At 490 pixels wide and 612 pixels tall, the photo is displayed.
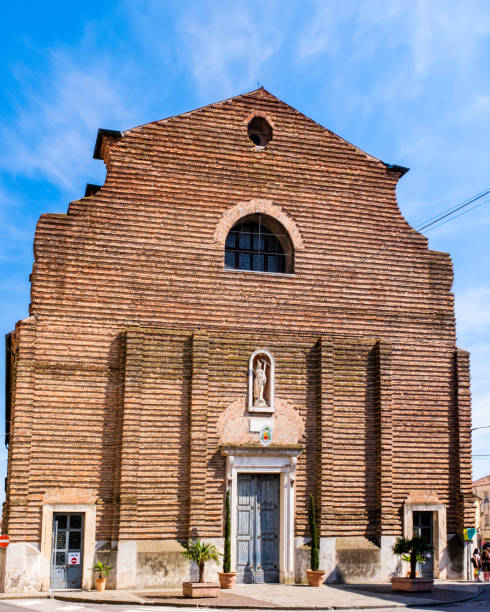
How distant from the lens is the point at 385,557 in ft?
69.5

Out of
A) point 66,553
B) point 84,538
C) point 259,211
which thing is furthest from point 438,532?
point 259,211

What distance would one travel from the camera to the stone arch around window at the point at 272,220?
863 inches

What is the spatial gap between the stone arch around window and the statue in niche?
2614mm

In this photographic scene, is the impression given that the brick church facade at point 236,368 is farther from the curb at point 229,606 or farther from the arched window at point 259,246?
the curb at point 229,606

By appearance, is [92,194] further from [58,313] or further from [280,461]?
[280,461]

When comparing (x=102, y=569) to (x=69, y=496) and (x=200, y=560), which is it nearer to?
(x=69, y=496)

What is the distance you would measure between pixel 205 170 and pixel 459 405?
31.7 feet

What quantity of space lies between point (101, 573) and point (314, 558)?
526 cm

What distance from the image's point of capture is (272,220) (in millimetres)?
22422

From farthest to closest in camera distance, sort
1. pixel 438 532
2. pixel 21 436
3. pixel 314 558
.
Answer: pixel 438 532
pixel 314 558
pixel 21 436

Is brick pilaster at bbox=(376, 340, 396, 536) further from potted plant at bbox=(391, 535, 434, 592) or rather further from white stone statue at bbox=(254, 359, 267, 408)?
white stone statue at bbox=(254, 359, 267, 408)

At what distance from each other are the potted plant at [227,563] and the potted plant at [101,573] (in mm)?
2675

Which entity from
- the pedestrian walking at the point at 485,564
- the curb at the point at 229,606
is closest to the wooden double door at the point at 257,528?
the curb at the point at 229,606

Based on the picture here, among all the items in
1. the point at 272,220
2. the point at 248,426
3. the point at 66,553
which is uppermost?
the point at 272,220
